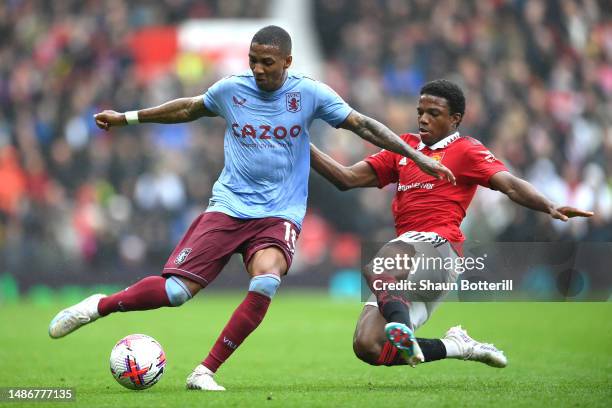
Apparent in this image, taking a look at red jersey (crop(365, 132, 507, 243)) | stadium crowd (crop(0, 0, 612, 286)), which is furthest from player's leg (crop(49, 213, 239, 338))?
stadium crowd (crop(0, 0, 612, 286))

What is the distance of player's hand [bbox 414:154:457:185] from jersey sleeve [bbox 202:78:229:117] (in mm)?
1604

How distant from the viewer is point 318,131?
20766 millimetres

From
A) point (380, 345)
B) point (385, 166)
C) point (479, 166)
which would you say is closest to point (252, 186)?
point (385, 166)

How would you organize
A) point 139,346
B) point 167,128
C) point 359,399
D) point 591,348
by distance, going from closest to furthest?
1. point 359,399
2. point 139,346
3. point 591,348
4. point 167,128

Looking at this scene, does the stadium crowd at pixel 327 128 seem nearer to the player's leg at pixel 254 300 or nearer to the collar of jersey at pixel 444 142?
the collar of jersey at pixel 444 142

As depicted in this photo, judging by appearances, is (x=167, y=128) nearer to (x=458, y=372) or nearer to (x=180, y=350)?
(x=180, y=350)

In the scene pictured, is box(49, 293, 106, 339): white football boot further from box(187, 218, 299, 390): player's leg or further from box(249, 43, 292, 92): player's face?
box(249, 43, 292, 92): player's face

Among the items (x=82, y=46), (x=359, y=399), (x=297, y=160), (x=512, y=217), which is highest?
(x=82, y=46)

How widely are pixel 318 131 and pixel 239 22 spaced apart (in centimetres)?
434

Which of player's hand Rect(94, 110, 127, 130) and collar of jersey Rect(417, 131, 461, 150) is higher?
collar of jersey Rect(417, 131, 461, 150)

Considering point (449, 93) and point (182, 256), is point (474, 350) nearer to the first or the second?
point (449, 93)

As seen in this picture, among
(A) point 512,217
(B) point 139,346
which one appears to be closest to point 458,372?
(B) point 139,346

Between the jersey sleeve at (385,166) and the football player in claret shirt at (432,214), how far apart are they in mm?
120

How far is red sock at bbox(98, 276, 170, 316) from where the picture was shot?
8320 mm
